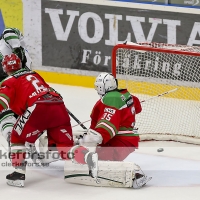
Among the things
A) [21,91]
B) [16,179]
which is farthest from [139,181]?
[21,91]

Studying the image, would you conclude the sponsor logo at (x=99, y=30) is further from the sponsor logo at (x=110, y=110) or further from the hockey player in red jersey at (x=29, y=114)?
the hockey player in red jersey at (x=29, y=114)

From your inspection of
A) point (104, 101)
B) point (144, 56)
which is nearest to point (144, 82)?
point (144, 56)

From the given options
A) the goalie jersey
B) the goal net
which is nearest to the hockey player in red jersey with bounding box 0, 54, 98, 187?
the goalie jersey

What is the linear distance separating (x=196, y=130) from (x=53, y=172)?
1.63 m

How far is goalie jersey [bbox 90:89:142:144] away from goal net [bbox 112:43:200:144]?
123 centimetres

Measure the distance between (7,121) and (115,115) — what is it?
845 mm

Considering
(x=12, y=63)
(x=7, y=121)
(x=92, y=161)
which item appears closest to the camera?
(x=92, y=161)

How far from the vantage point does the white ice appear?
558 cm

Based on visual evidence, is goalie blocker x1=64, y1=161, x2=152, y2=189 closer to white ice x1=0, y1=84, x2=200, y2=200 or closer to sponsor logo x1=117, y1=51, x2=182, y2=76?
white ice x1=0, y1=84, x2=200, y2=200

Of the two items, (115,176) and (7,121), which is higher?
(7,121)

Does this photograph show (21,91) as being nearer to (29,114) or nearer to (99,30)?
(29,114)

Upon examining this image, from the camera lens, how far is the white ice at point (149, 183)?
5582 millimetres

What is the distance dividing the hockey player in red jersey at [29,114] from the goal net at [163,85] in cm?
152

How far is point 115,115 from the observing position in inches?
226
